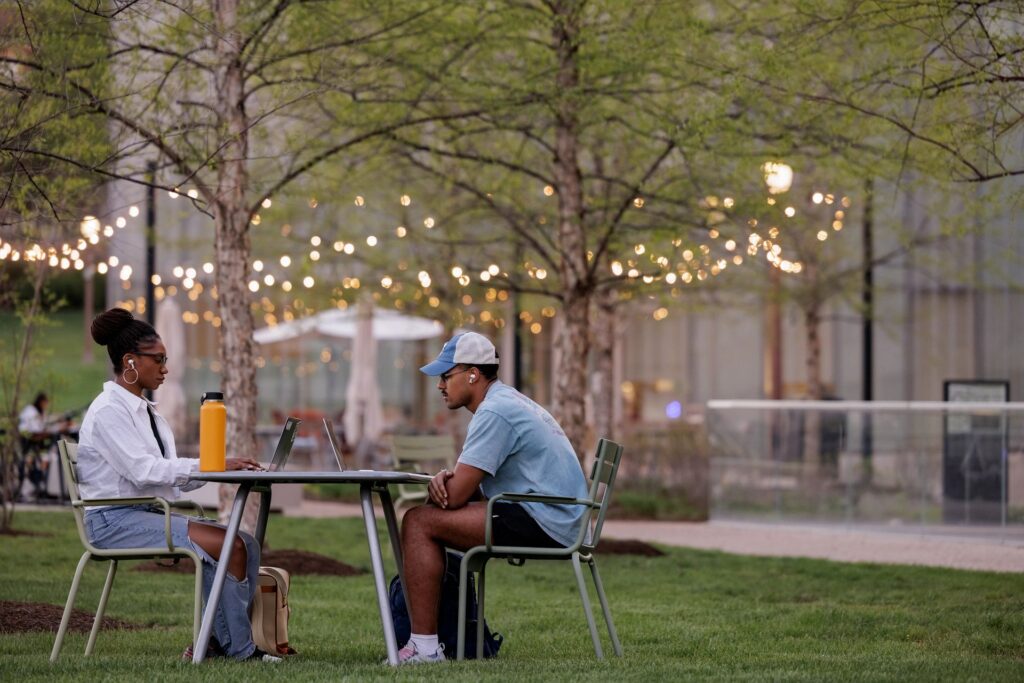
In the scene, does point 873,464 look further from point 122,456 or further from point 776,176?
point 122,456

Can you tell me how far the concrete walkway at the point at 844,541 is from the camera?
13.6 meters

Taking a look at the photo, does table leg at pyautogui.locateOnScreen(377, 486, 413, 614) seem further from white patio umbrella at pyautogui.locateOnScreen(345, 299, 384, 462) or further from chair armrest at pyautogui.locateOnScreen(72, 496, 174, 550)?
white patio umbrella at pyautogui.locateOnScreen(345, 299, 384, 462)

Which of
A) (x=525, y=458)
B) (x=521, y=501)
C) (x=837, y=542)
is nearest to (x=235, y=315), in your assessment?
(x=525, y=458)

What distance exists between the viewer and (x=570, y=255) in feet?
43.4

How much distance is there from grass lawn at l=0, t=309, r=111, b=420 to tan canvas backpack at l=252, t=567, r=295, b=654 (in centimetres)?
752

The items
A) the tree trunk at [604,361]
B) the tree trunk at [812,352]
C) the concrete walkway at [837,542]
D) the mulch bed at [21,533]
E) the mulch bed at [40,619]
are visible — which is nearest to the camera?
the mulch bed at [40,619]

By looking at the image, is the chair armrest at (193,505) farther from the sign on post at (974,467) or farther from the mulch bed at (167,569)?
the sign on post at (974,467)

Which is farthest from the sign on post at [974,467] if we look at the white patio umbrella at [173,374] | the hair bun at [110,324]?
the white patio umbrella at [173,374]

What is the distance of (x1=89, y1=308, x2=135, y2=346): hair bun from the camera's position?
6.64 m

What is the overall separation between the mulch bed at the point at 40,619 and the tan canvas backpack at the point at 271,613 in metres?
1.64

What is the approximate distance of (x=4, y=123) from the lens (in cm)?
721

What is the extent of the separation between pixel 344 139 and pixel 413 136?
1.12 m

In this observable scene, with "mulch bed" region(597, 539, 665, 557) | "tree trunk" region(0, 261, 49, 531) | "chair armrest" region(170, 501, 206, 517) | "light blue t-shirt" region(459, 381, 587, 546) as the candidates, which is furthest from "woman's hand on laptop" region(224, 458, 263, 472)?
"mulch bed" region(597, 539, 665, 557)

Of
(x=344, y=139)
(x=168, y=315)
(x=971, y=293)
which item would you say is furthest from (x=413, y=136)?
(x=971, y=293)
